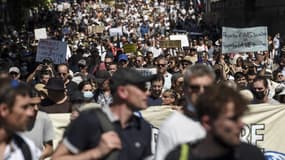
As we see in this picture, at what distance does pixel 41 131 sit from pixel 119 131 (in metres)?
2.07

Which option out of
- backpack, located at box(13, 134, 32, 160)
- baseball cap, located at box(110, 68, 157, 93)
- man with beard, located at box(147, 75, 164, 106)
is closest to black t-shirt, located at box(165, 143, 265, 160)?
baseball cap, located at box(110, 68, 157, 93)

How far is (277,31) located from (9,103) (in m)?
28.7

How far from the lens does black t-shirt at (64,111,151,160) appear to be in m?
4.59

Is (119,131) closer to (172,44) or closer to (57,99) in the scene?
(57,99)

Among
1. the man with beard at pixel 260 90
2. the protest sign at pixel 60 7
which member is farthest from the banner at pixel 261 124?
the protest sign at pixel 60 7

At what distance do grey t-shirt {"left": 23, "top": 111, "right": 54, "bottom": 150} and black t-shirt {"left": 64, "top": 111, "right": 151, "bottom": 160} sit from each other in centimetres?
186

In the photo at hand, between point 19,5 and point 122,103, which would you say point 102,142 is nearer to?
point 122,103

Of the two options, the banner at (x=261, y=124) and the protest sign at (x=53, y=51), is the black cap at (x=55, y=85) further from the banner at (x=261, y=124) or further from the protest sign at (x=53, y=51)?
the protest sign at (x=53, y=51)

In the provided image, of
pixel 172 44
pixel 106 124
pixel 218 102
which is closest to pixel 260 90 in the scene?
pixel 106 124

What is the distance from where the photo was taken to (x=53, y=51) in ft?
50.5

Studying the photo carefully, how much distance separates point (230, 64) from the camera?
1572 centimetres

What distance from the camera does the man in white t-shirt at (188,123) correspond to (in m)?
4.55

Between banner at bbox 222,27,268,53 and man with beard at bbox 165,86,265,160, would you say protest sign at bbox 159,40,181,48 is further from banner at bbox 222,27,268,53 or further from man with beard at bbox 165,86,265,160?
man with beard at bbox 165,86,265,160

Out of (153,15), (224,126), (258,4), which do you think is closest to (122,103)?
(224,126)
